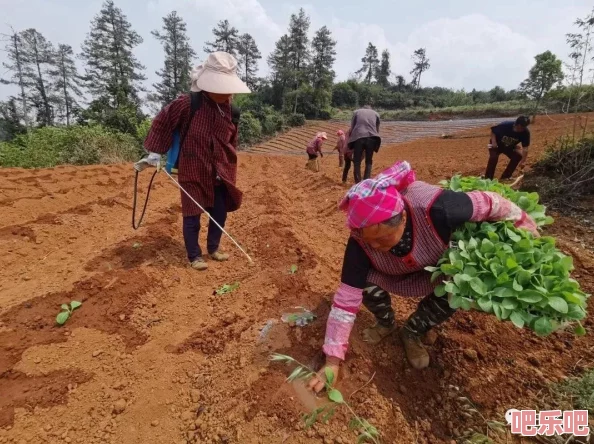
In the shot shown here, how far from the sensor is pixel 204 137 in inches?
119

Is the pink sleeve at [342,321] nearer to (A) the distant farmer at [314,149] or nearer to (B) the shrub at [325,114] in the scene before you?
(A) the distant farmer at [314,149]

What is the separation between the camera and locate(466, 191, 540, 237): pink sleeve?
1.81 meters

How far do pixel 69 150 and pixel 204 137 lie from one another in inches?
447

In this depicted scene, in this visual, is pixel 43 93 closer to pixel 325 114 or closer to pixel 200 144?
pixel 325 114

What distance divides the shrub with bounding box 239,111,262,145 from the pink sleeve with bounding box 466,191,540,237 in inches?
1033

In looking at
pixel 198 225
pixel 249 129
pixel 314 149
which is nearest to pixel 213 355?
pixel 198 225

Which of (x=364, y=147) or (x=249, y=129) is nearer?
(x=364, y=147)

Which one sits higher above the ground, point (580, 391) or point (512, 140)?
point (512, 140)

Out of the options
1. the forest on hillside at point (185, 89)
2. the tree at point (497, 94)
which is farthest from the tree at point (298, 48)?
the tree at point (497, 94)

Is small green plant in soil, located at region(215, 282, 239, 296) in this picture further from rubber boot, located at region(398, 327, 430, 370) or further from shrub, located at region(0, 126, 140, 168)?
shrub, located at region(0, 126, 140, 168)

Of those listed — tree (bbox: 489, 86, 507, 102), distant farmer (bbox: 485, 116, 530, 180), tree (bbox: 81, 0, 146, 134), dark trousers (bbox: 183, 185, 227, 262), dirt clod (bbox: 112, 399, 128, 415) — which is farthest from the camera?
tree (bbox: 489, 86, 507, 102)

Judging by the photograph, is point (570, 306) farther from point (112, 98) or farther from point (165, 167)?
point (112, 98)

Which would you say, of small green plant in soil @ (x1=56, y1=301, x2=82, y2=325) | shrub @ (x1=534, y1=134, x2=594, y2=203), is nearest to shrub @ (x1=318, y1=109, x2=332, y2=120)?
shrub @ (x1=534, y1=134, x2=594, y2=203)

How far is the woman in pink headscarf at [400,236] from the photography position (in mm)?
1643
